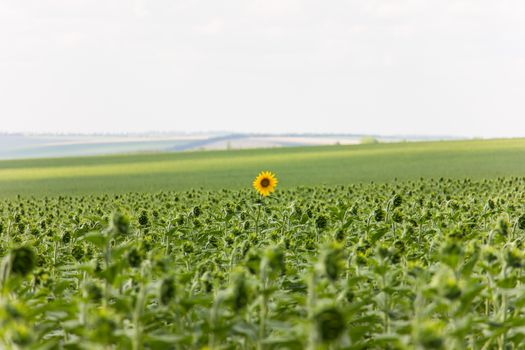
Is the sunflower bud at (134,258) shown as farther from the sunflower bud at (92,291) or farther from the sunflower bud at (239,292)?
the sunflower bud at (239,292)

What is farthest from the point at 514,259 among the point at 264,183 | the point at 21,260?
the point at 264,183

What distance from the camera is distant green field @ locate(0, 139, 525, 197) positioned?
47.4 meters

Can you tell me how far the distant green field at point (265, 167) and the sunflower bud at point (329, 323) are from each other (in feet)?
124

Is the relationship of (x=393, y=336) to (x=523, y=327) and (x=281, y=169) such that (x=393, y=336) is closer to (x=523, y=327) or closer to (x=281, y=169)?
(x=523, y=327)

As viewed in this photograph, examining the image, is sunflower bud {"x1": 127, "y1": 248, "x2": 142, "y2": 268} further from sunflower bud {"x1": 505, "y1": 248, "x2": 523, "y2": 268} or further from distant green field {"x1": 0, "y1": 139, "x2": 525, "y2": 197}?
distant green field {"x1": 0, "y1": 139, "x2": 525, "y2": 197}

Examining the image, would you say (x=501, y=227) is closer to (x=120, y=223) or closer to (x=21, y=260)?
(x=120, y=223)

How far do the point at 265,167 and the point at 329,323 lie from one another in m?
60.5

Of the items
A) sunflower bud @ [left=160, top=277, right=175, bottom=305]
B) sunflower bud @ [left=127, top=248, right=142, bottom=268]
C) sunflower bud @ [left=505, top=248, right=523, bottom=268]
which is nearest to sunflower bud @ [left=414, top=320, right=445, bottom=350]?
sunflower bud @ [left=160, top=277, right=175, bottom=305]

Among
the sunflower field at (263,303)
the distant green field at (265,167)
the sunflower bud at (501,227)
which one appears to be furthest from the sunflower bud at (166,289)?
the distant green field at (265,167)

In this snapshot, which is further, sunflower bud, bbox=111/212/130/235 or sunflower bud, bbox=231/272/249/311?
sunflower bud, bbox=111/212/130/235

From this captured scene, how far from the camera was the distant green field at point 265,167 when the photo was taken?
156 ft

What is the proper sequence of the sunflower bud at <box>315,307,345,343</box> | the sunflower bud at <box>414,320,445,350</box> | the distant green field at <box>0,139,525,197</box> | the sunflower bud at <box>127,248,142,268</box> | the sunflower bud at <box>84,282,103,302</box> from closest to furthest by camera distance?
1. the sunflower bud at <box>414,320,445,350</box>
2. the sunflower bud at <box>315,307,345,343</box>
3. the sunflower bud at <box>127,248,142,268</box>
4. the sunflower bud at <box>84,282,103,302</box>
5. the distant green field at <box>0,139,525,197</box>

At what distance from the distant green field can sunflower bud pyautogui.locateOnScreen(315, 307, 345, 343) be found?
37.9 metres

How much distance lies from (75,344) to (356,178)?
42693mm
